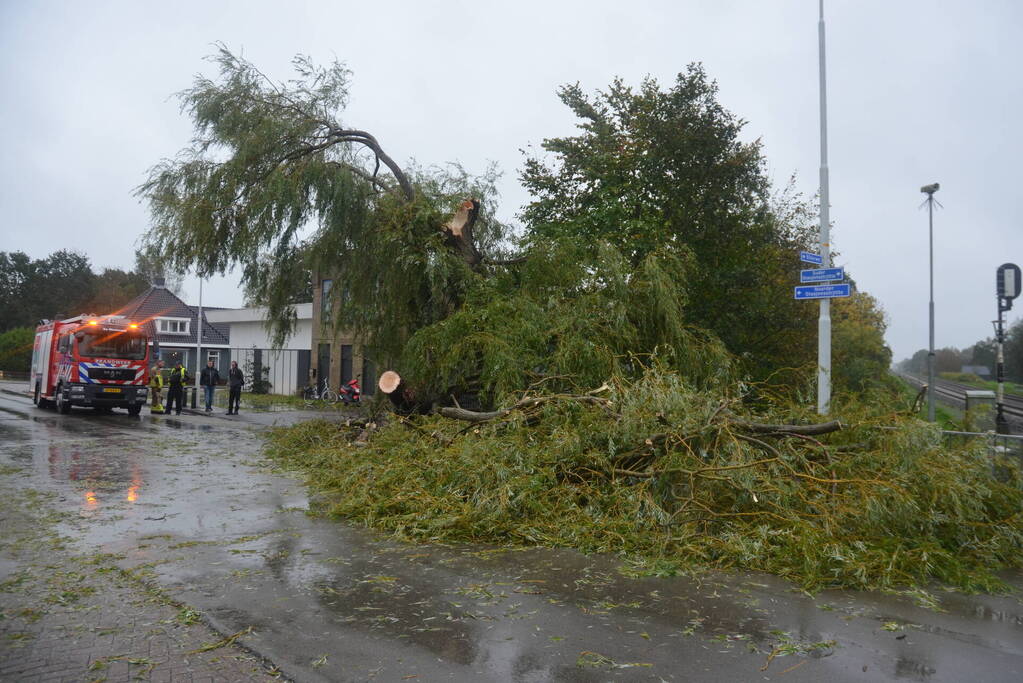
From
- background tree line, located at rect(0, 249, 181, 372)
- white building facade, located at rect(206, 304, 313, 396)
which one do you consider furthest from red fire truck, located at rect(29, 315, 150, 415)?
background tree line, located at rect(0, 249, 181, 372)

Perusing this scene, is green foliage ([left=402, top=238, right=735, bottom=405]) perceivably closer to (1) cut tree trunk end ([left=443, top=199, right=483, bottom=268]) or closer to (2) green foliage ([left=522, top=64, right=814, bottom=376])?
(1) cut tree trunk end ([left=443, top=199, right=483, bottom=268])

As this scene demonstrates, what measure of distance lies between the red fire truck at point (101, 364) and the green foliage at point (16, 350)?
134 ft

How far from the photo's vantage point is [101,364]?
21.8 meters

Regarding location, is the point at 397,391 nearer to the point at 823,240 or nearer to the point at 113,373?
the point at 823,240

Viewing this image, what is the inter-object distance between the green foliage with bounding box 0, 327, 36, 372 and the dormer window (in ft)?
45.3

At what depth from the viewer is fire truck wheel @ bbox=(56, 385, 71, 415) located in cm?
2197

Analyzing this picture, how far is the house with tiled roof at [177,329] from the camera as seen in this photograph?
48375mm

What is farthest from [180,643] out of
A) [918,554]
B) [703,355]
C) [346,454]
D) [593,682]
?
[703,355]

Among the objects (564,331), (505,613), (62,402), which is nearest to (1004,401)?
(564,331)

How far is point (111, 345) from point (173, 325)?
103ft

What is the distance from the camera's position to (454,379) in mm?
12945

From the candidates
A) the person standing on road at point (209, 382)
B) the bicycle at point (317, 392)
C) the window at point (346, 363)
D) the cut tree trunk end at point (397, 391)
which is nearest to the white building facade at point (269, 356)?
the bicycle at point (317, 392)

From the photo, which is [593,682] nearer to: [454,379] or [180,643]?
[180,643]

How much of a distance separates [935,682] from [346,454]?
8.52 metres
